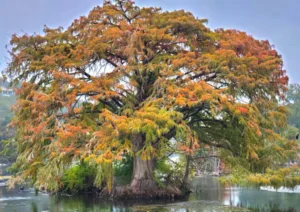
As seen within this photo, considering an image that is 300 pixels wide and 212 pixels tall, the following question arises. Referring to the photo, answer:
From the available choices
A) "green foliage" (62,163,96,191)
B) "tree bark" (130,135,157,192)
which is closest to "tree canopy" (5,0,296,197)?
"tree bark" (130,135,157,192)

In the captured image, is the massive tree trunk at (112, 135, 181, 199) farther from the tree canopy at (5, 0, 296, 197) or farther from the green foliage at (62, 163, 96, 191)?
the green foliage at (62, 163, 96, 191)

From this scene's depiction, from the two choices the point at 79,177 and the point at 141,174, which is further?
the point at 79,177

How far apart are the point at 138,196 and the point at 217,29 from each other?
26.5 ft

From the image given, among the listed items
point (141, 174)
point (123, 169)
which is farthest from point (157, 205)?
point (123, 169)

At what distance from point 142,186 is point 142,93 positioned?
3821 millimetres

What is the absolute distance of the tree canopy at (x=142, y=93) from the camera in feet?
49.5

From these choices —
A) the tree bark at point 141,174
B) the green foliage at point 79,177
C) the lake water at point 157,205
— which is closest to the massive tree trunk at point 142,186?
the tree bark at point 141,174

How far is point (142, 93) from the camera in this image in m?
17.7

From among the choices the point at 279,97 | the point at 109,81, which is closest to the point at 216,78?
the point at 279,97

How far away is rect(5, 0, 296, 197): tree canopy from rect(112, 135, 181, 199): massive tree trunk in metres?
0.06

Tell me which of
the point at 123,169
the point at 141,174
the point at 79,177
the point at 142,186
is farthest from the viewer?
the point at 79,177

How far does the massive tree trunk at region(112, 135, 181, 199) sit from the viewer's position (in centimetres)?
1702

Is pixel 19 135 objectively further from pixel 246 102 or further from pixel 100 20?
pixel 246 102

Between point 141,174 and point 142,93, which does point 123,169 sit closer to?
point 141,174
